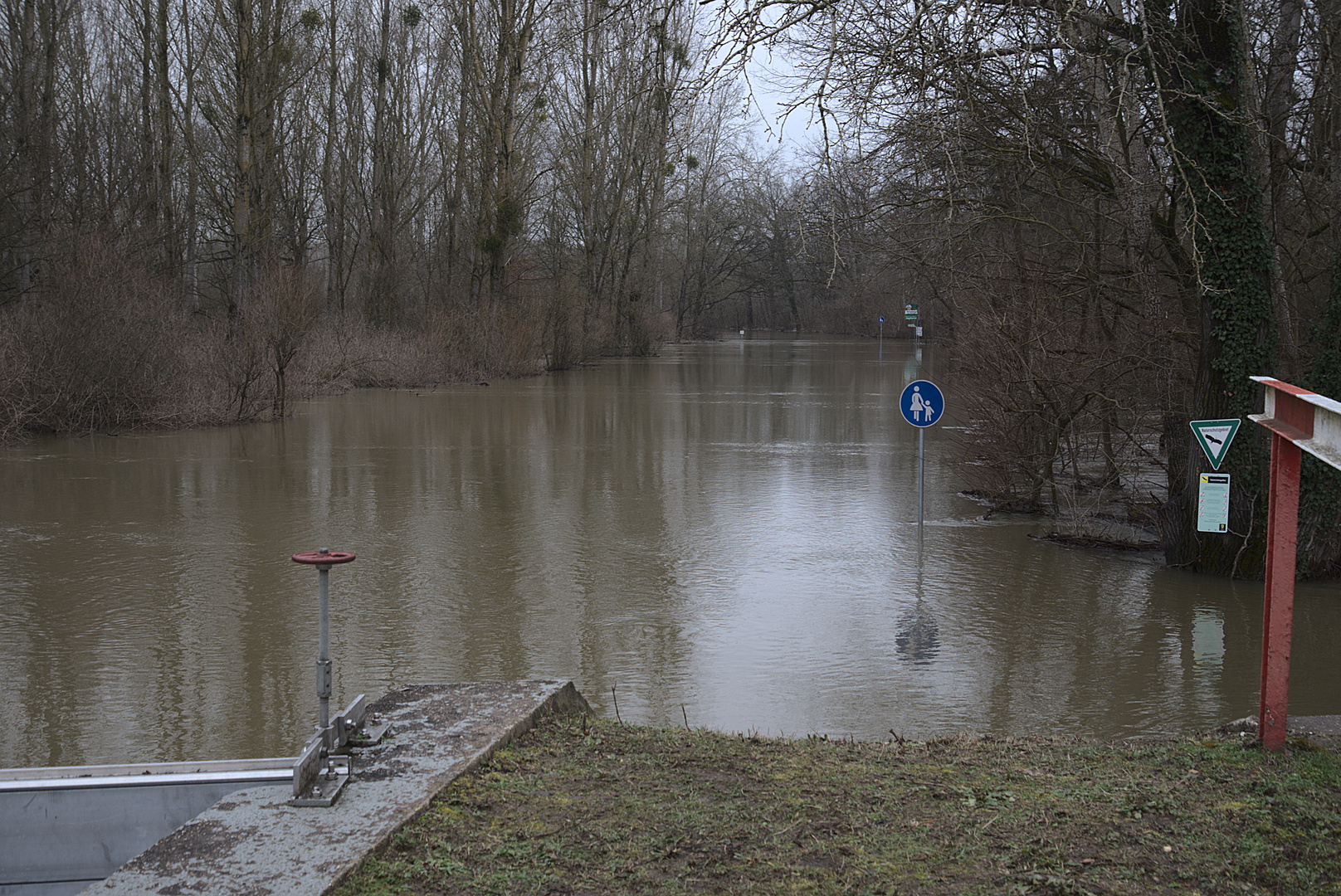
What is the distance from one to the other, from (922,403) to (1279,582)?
8736 mm

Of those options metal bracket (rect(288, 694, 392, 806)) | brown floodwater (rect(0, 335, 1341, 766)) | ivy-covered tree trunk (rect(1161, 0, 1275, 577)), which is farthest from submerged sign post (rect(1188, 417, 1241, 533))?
metal bracket (rect(288, 694, 392, 806))

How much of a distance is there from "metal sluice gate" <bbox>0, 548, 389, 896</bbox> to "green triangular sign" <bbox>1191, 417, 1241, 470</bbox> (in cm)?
783

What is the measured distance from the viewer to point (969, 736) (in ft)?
19.2

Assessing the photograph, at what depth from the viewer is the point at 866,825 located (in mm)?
4035

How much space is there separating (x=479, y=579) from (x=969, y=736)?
5865mm

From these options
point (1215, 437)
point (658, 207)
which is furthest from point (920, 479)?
point (658, 207)

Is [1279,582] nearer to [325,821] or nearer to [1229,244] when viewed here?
[325,821]

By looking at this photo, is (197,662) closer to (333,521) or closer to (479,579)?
(479,579)

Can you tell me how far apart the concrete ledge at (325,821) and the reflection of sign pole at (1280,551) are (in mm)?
3053

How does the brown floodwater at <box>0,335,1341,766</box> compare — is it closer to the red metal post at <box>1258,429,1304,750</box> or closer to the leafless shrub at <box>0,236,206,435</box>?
the leafless shrub at <box>0,236,206,435</box>

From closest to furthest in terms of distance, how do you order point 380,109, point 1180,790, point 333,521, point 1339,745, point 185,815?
point 185,815 → point 1180,790 → point 1339,745 → point 333,521 → point 380,109

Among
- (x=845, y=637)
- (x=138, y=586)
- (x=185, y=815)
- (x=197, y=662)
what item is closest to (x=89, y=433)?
(x=138, y=586)

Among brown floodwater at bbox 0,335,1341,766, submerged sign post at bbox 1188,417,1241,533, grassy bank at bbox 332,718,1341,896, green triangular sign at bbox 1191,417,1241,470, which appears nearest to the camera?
grassy bank at bbox 332,718,1341,896

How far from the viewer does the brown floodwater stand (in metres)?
7.35
